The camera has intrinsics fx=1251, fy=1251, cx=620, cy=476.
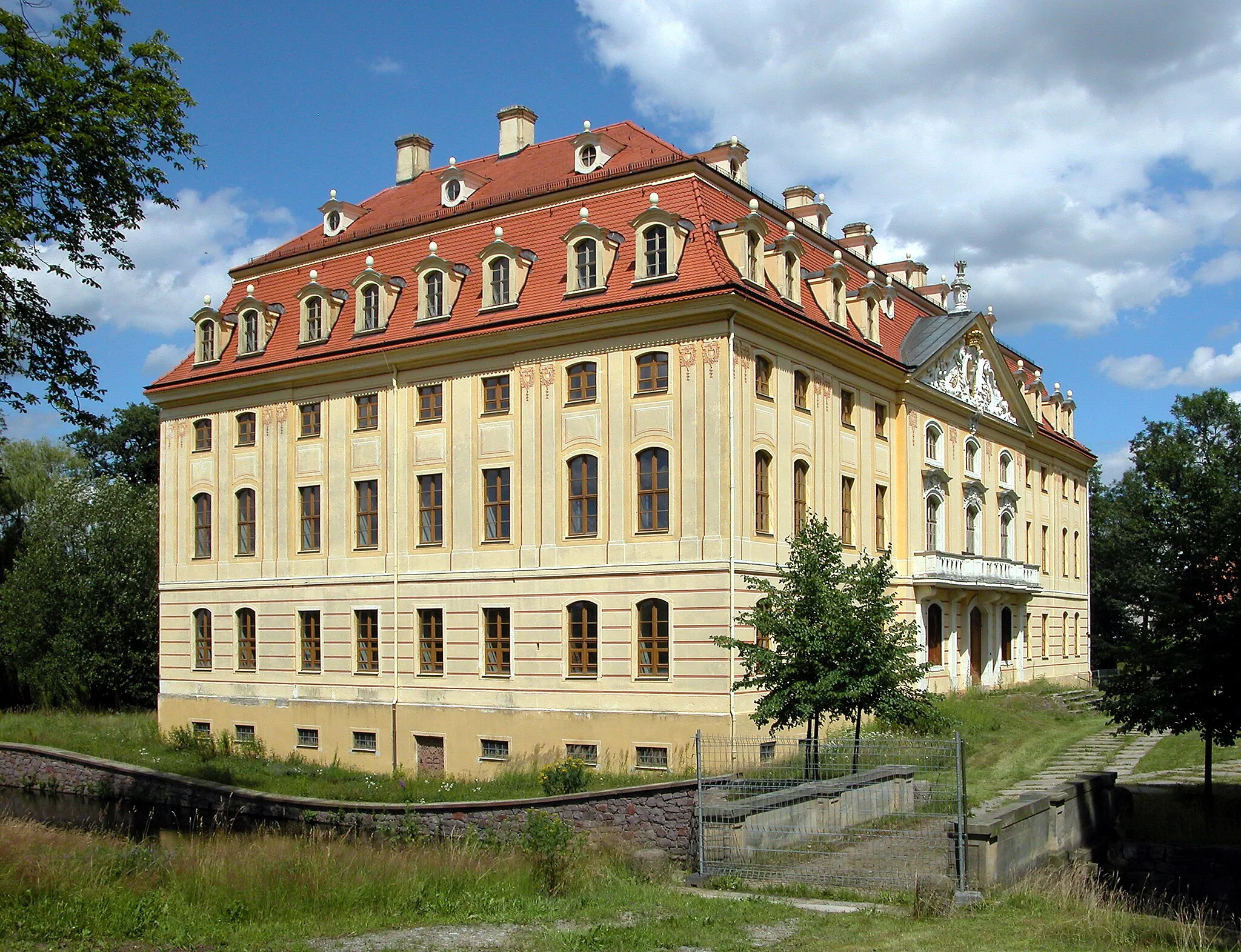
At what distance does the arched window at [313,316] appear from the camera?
121 ft

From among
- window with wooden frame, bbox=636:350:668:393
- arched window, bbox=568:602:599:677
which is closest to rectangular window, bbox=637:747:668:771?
arched window, bbox=568:602:599:677

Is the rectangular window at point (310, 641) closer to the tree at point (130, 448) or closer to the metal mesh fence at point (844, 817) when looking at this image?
the metal mesh fence at point (844, 817)

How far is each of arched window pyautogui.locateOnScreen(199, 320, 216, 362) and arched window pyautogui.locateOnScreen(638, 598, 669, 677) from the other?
1807 centimetres

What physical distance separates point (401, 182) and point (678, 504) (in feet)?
65.4

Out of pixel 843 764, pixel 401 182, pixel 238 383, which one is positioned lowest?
pixel 843 764

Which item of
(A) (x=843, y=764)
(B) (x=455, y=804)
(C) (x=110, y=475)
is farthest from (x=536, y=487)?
(C) (x=110, y=475)

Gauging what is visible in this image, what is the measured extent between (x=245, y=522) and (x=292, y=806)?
44.8ft

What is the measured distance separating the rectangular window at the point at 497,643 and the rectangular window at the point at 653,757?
4548 millimetres

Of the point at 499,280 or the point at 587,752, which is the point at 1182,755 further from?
the point at 499,280

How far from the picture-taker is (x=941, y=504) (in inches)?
1580

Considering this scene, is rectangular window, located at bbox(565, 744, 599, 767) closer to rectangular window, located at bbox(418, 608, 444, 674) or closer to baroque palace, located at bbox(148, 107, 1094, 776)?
baroque palace, located at bbox(148, 107, 1094, 776)

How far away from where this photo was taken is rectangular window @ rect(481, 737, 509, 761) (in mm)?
31359

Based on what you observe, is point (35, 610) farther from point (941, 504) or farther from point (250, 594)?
point (941, 504)

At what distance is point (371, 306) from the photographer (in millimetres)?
35812
